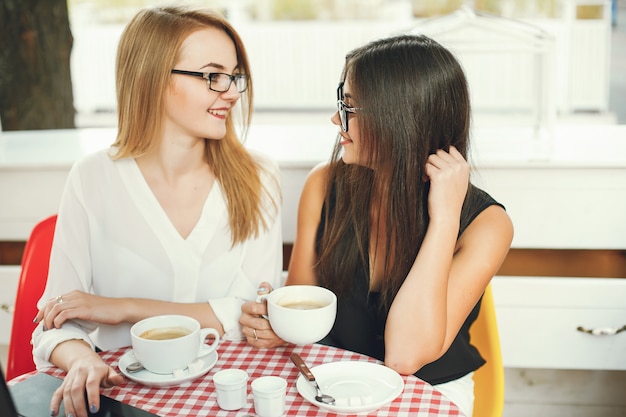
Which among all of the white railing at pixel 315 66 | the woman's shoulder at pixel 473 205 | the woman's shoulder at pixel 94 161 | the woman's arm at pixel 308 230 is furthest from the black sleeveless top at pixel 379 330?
the white railing at pixel 315 66

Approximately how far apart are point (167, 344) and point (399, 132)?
60 cm

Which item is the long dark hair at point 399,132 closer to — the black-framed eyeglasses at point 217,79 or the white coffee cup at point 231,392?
the black-framed eyeglasses at point 217,79

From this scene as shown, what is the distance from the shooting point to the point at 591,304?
6.48ft

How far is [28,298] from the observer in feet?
5.43

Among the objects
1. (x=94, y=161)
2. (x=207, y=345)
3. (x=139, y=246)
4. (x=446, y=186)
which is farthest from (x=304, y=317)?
(x=94, y=161)

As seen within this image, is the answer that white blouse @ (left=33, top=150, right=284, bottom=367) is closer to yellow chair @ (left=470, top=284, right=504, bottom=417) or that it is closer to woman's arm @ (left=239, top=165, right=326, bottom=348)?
woman's arm @ (left=239, top=165, right=326, bottom=348)

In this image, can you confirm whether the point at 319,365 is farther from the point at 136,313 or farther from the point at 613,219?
the point at 613,219

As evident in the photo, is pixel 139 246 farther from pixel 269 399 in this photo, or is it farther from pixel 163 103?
pixel 269 399

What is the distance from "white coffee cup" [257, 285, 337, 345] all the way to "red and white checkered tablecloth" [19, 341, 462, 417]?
0.08m

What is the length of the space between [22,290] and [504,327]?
52.1 inches

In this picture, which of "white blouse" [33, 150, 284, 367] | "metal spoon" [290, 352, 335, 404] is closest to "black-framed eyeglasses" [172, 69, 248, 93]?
"white blouse" [33, 150, 284, 367]

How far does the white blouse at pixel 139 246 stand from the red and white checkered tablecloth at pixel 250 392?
341 mm

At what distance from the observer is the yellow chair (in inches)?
59.1

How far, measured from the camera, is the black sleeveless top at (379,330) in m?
1.45
